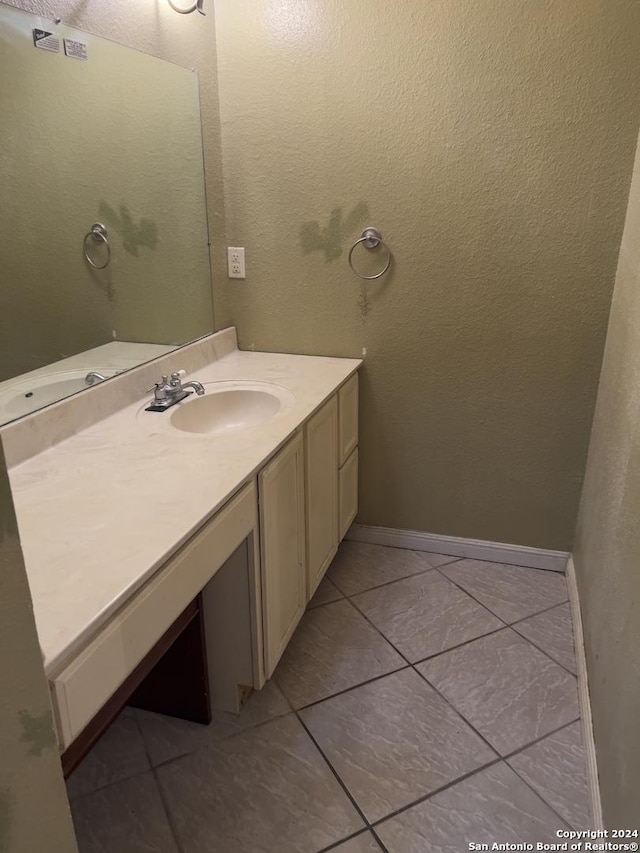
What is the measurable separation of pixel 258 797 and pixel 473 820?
1.69 feet

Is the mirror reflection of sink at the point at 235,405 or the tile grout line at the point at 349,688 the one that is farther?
the mirror reflection of sink at the point at 235,405

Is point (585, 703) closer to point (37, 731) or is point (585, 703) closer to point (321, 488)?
point (321, 488)

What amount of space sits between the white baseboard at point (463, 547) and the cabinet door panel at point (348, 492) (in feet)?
0.52

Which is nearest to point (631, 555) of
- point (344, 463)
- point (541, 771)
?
point (541, 771)

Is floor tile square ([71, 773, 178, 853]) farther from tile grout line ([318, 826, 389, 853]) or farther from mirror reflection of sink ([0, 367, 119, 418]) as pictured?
mirror reflection of sink ([0, 367, 119, 418])

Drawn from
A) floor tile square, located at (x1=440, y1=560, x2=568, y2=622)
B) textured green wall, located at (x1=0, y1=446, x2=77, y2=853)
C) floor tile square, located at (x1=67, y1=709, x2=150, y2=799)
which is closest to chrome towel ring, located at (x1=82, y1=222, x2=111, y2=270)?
textured green wall, located at (x1=0, y1=446, x2=77, y2=853)

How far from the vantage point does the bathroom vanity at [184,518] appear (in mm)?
924

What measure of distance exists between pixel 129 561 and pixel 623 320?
5.05 feet

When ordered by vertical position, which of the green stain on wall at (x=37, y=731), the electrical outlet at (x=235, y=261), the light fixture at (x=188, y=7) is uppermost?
the light fixture at (x=188, y=7)

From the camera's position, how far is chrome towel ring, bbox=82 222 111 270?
166 cm

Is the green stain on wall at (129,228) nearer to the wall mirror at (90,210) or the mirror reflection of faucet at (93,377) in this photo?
the wall mirror at (90,210)

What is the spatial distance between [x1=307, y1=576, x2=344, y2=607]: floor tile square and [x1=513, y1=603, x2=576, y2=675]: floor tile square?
638 millimetres

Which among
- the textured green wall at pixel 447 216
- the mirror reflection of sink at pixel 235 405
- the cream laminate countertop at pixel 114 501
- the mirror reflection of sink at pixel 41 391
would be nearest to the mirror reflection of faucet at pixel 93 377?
the mirror reflection of sink at pixel 41 391

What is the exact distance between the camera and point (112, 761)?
1.53 metres
